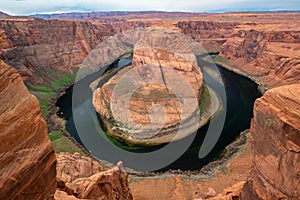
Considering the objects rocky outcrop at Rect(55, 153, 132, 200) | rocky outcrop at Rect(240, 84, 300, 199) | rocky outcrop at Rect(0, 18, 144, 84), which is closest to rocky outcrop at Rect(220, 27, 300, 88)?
rocky outcrop at Rect(0, 18, 144, 84)

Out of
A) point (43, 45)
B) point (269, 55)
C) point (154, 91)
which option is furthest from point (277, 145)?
point (43, 45)

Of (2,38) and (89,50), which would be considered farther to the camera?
(89,50)

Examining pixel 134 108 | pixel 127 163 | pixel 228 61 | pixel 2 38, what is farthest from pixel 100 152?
pixel 228 61

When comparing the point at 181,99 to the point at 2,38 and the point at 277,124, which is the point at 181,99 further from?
the point at 2,38

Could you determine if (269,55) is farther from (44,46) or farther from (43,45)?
(43,45)

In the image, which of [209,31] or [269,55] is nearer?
[269,55]

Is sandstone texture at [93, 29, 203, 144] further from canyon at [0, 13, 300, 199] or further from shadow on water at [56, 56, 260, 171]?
canyon at [0, 13, 300, 199]

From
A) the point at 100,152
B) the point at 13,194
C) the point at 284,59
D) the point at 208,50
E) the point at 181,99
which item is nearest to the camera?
the point at 13,194
